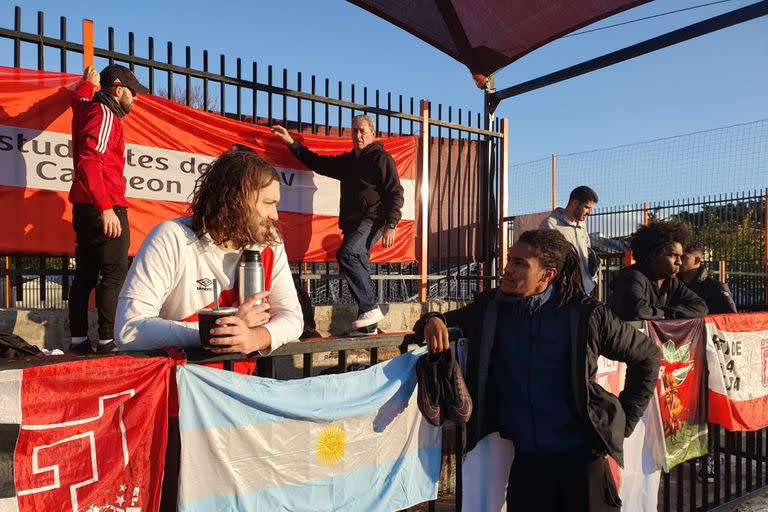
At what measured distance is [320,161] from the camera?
233 inches

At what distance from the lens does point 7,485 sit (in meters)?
1.61

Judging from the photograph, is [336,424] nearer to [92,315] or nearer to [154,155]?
[92,315]

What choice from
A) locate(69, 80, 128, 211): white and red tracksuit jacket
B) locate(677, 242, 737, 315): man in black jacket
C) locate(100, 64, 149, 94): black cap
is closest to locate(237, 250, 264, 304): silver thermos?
locate(69, 80, 128, 211): white and red tracksuit jacket

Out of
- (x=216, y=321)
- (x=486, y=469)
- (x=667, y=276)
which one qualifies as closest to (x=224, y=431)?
(x=216, y=321)

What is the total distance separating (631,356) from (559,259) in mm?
562

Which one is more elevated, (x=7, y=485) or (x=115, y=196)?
(x=115, y=196)

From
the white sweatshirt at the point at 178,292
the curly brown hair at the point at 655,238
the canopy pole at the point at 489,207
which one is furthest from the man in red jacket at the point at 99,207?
the canopy pole at the point at 489,207

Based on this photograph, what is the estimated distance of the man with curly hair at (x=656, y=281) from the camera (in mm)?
4027

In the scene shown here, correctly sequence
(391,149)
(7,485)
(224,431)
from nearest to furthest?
(7,485)
(224,431)
(391,149)

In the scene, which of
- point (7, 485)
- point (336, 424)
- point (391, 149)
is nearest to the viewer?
point (7, 485)

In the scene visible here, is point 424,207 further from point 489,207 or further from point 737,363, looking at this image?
point 737,363

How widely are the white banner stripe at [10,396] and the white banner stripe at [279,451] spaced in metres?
0.52

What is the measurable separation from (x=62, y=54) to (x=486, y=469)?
4578mm

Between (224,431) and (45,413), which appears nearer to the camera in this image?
(45,413)
